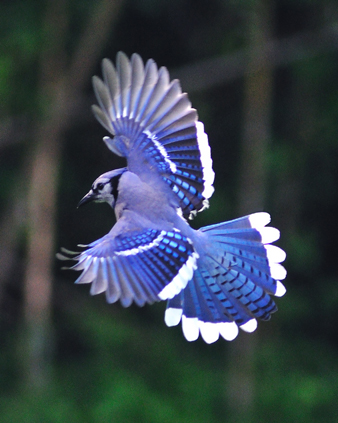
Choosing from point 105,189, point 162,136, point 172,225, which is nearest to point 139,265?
point 172,225

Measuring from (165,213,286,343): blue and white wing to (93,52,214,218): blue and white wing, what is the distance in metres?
0.26

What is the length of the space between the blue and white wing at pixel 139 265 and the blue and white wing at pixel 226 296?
12 centimetres

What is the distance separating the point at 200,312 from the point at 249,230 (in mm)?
422

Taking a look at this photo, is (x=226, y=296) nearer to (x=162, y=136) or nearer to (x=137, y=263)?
(x=137, y=263)

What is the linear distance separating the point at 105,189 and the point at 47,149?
3509 millimetres

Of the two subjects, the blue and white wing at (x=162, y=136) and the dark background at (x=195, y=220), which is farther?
the dark background at (x=195, y=220)

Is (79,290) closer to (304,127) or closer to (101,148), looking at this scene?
(101,148)

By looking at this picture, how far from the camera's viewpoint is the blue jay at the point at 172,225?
289 centimetres

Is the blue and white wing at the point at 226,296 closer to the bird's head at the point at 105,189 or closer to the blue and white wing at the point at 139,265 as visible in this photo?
the blue and white wing at the point at 139,265

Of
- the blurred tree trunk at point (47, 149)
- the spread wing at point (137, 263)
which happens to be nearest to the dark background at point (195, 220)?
the blurred tree trunk at point (47, 149)

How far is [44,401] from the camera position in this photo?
20.5 ft

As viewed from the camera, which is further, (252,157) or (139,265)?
(252,157)

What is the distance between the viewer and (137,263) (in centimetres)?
283

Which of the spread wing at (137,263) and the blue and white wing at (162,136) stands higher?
the blue and white wing at (162,136)
